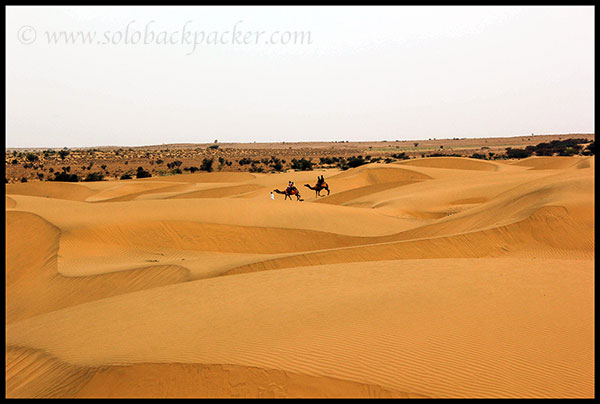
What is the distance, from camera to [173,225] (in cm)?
2272

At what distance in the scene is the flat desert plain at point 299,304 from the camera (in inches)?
266

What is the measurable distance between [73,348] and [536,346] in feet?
20.9

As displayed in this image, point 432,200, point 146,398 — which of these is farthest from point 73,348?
point 432,200

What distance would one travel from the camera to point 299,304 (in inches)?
404

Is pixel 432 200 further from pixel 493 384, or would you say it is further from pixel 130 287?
pixel 493 384

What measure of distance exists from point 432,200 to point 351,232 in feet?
37.6

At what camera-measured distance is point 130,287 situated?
1466 centimetres

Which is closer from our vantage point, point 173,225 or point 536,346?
point 536,346

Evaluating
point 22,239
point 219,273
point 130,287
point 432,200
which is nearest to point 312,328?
point 219,273

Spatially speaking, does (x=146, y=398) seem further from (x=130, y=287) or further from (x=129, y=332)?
(x=130, y=287)

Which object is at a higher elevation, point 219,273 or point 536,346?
point 536,346

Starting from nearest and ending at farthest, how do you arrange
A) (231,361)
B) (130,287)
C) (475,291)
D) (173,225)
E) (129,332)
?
(231,361) < (129,332) < (475,291) < (130,287) < (173,225)

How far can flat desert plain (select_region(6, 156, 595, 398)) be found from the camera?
6.76 metres

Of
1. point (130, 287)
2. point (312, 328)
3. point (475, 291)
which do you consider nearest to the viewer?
point (312, 328)
